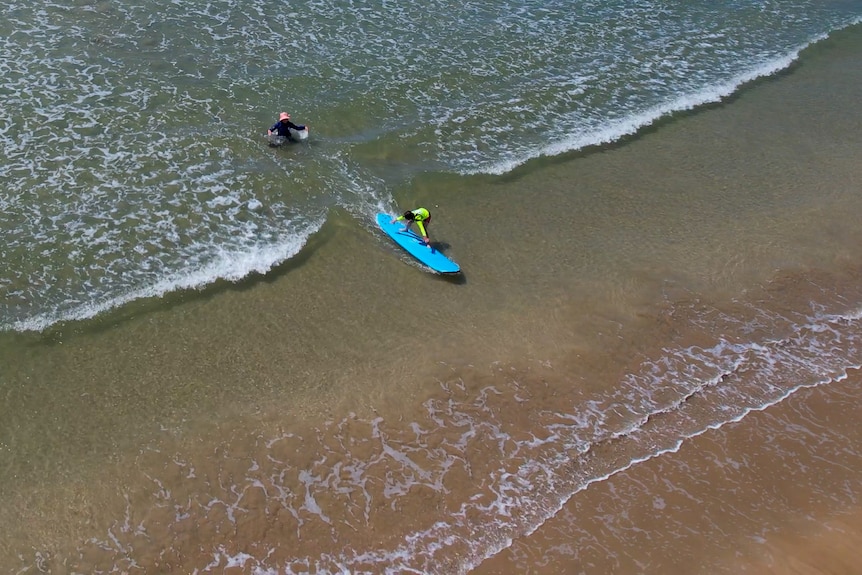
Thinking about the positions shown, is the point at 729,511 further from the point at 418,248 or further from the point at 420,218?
the point at 420,218

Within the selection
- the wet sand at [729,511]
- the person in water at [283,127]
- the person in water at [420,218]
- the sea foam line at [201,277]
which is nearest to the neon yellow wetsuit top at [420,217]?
the person in water at [420,218]

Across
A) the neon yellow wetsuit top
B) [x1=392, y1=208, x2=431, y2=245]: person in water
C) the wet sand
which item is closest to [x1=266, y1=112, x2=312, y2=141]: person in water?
[x1=392, y1=208, x2=431, y2=245]: person in water

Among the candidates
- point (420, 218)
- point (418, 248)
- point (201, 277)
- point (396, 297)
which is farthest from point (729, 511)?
point (201, 277)

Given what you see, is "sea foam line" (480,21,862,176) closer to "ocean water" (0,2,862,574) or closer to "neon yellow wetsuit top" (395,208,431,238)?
"ocean water" (0,2,862,574)

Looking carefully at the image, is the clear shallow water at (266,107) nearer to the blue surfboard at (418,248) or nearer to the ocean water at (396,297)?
the ocean water at (396,297)

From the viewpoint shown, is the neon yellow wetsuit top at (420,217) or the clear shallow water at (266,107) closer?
the clear shallow water at (266,107)

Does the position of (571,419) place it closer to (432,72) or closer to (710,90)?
(432,72)
